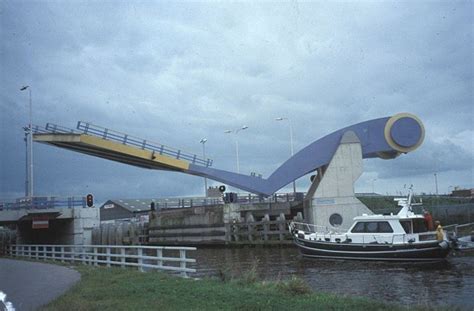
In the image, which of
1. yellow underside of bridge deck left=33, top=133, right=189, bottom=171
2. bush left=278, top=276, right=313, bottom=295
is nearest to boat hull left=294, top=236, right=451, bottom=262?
bush left=278, top=276, right=313, bottom=295

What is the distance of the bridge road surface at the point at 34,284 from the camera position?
12.5m

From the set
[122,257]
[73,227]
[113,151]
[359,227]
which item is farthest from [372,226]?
[73,227]

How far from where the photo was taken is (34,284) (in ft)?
52.9

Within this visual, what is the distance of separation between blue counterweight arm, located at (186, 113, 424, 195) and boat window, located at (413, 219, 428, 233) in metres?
8.50

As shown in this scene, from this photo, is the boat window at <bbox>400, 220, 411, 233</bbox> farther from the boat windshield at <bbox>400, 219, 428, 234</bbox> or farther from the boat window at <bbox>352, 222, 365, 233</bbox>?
the boat window at <bbox>352, 222, 365, 233</bbox>

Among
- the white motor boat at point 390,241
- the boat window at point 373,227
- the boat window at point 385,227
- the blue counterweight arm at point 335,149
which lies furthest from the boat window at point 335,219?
the boat window at point 385,227

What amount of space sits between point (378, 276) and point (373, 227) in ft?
18.3

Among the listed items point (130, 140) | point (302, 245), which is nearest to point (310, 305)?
point (302, 245)

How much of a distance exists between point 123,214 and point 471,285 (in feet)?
244

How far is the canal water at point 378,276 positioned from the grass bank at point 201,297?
2812 mm

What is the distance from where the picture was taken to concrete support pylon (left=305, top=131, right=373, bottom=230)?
36.8 meters

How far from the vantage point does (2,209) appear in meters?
38.1

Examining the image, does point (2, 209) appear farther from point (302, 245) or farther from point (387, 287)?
point (387, 287)

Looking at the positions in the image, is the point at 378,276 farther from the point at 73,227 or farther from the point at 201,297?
the point at 73,227
